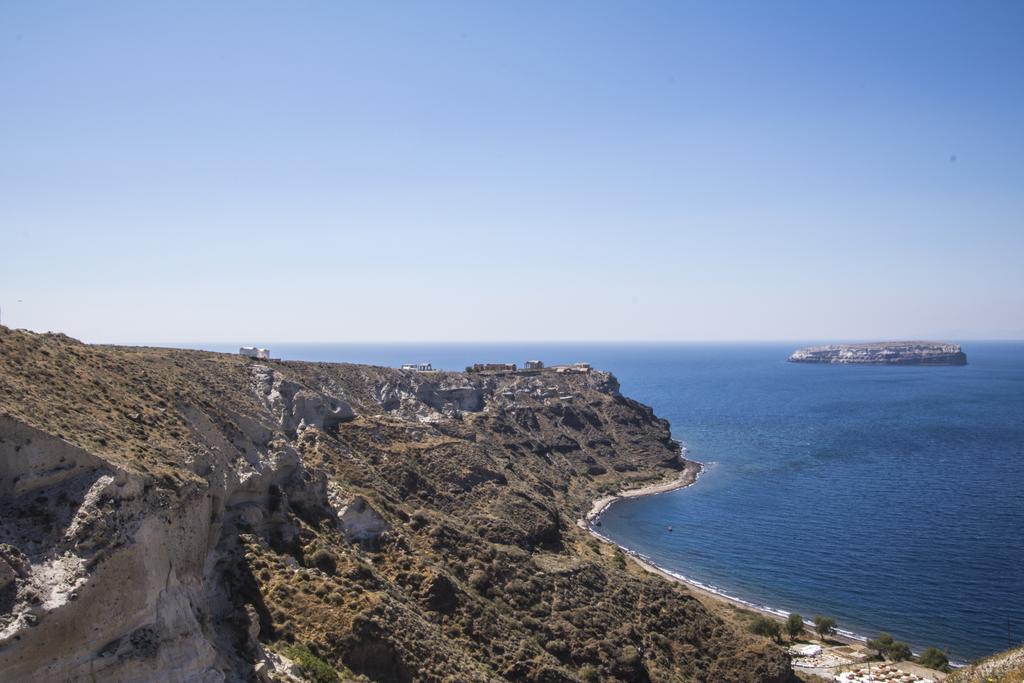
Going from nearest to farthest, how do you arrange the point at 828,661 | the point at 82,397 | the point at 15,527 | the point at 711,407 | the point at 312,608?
the point at 15,527
the point at 82,397
the point at 312,608
the point at 828,661
the point at 711,407

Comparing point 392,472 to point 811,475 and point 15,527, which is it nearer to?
point 15,527

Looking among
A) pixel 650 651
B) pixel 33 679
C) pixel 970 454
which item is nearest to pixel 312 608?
pixel 33 679

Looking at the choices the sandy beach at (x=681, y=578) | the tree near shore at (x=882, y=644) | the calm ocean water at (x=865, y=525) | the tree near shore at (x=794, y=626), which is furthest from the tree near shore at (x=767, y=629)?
the calm ocean water at (x=865, y=525)

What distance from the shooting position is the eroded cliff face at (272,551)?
50.9 ft

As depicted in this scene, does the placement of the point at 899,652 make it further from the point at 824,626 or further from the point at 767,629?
the point at 767,629

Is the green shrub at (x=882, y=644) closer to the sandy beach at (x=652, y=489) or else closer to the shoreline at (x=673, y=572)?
the shoreline at (x=673, y=572)

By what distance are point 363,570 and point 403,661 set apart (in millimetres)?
5102

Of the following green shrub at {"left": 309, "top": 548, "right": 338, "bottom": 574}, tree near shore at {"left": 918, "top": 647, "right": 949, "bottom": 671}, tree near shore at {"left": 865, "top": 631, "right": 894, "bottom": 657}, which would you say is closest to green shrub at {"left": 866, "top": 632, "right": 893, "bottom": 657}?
tree near shore at {"left": 865, "top": 631, "right": 894, "bottom": 657}

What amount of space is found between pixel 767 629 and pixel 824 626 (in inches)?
186

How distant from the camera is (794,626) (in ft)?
157

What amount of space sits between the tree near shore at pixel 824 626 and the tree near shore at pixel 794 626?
1.10 m

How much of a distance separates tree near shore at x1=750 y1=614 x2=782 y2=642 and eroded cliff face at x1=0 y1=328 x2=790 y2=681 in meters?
7.47

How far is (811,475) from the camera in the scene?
94000 millimetres

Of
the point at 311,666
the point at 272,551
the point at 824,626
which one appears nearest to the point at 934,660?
the point at 824,626
